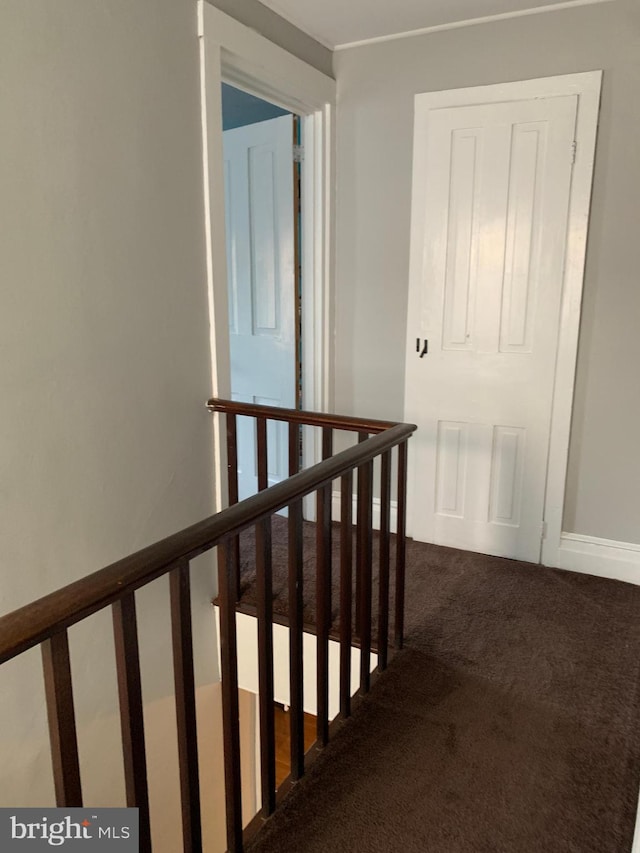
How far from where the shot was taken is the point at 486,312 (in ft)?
9.09

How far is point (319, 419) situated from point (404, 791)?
1.16 m

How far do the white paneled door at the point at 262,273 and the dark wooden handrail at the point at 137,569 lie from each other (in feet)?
5.52

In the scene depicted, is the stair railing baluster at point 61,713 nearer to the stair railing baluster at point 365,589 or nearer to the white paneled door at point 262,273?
the stair railing baluster at point 365,589

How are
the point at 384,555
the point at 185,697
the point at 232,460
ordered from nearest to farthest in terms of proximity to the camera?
the point at 185,697 → the point at 384,555 → the point at 232,460

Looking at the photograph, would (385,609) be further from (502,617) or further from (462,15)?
(462,15)

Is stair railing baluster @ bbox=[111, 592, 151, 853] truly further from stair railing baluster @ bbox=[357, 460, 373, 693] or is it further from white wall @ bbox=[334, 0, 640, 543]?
white wall @ bbox=[334, 0, 640, 543]

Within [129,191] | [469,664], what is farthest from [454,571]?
[129,191]

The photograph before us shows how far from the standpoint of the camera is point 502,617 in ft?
7.96

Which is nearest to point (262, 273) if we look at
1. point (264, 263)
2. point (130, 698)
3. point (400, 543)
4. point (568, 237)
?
point (264, 263)

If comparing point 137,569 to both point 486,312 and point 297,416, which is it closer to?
point 297,416

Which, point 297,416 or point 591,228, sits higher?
point 591,228

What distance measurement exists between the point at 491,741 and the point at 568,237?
1.90m

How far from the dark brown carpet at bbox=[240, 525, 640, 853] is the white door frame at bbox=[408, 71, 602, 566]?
426 millimetres

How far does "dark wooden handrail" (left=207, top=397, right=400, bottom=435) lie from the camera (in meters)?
2.12
